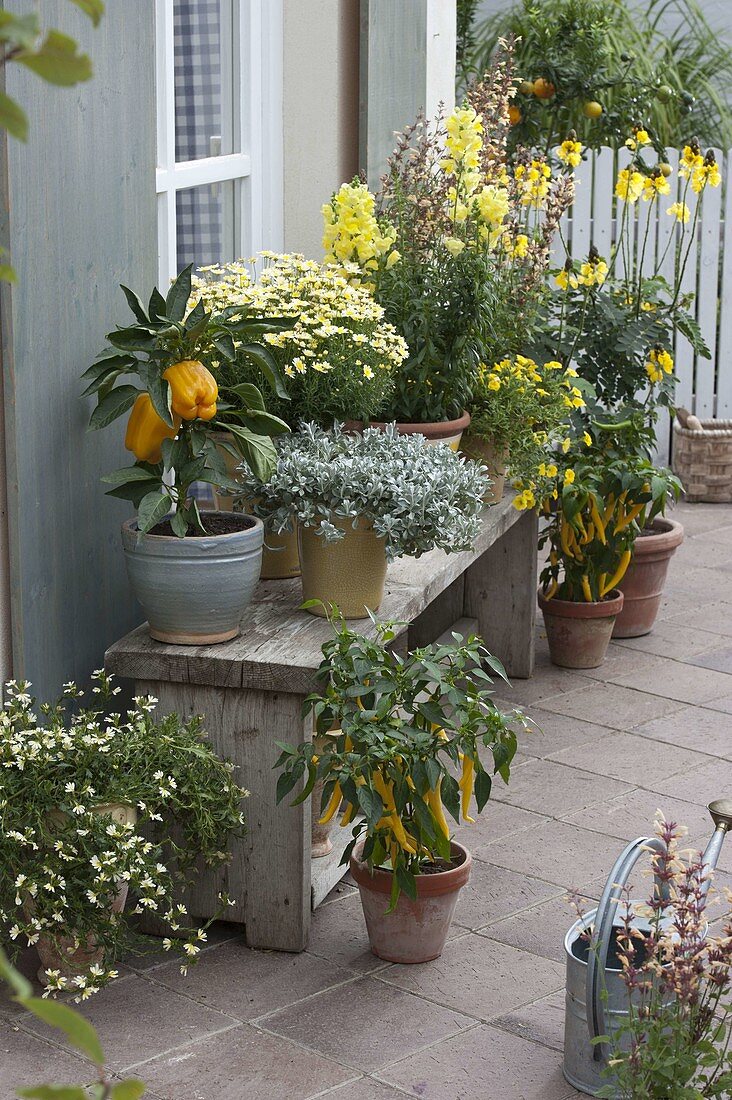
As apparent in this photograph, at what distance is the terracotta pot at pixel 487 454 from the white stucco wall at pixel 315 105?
85 centimetres

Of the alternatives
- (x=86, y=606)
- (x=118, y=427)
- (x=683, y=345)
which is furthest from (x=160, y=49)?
(x=683, y=345)

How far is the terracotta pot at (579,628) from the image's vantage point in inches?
188

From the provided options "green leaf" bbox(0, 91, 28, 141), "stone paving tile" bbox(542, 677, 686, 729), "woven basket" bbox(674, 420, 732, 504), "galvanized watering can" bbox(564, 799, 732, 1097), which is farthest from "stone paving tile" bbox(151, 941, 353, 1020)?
"woven basket" bbox(674, 420, 732, 504)

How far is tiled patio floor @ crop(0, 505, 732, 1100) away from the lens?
2.47 m

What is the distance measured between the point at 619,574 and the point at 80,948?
2.67 m

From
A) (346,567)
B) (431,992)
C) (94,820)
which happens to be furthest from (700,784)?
(94,820)

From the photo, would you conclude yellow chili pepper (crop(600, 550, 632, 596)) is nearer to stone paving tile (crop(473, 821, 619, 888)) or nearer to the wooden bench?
stone paving tile (crop(473, 821, 619, 888))

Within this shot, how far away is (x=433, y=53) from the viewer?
5.05 meters

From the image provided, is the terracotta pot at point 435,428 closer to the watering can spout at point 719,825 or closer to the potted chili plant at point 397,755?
the potted chili plant at point 397,755

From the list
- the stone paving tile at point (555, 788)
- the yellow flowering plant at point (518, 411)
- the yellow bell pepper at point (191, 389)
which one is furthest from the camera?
the yellow flowering plant at point (518, 411)

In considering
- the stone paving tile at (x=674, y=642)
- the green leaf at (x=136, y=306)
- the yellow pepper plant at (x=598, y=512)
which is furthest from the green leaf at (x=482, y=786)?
the stone paving tile at (x=674, y=642)

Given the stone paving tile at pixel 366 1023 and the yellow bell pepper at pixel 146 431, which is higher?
the yellow bell pepper at pixel 146 431

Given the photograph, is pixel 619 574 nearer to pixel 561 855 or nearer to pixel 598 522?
pixel 598 522

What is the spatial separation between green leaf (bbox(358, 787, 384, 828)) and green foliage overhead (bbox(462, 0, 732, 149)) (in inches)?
211
